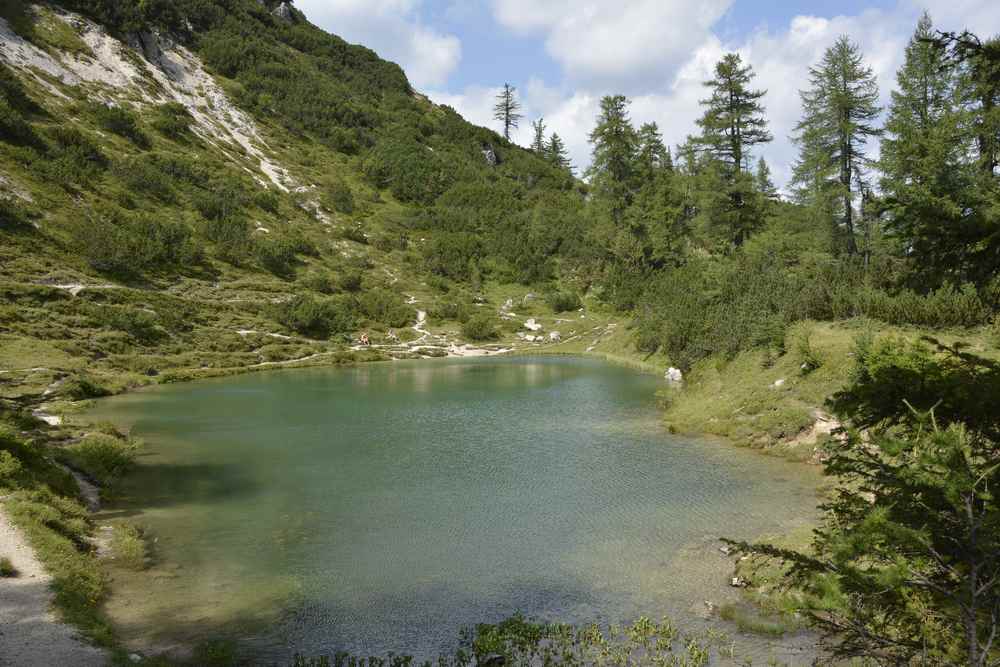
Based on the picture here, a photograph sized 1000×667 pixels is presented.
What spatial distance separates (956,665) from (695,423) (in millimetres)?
20114

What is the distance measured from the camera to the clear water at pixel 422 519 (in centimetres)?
1109

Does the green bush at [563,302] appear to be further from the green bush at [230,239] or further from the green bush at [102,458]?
the green bush at [102,458]

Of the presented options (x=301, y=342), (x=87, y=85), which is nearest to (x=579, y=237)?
(x=301, y=342)

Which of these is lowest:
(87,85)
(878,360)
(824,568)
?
(824,568)

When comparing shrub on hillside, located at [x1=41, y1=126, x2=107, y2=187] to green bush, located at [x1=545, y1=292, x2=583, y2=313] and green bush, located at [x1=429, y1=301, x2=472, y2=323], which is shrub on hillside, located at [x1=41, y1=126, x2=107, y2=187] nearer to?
green bush, located at [x1=429, y1=301, x2=472, y2=323]

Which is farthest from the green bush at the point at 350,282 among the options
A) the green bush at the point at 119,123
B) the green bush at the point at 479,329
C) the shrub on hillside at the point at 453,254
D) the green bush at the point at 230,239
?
the green bush at the point at 119,123

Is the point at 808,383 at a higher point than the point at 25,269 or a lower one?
lower

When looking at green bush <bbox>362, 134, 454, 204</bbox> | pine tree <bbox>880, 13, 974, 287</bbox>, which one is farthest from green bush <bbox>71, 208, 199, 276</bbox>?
pine tree <bbox>880, 13, 974, 287</bbox>

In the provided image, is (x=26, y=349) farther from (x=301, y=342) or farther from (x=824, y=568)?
(x=824, y=568)

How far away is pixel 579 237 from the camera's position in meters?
91.6

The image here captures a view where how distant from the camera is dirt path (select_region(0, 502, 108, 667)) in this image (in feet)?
27.5

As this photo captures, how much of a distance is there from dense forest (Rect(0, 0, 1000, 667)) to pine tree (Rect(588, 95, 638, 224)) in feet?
1.08

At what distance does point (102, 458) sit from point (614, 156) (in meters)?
72.5

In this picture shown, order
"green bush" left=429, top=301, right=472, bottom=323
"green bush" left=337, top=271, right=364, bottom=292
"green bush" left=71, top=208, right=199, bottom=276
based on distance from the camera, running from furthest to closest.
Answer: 1. "green bush" left=337, top=271, right=364, bottom=292
2. "green bush" left=429, top=301, right=472, bottom=323
3. "green bush" left=71, top=208, right=199, bottom=276
